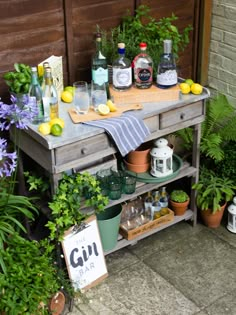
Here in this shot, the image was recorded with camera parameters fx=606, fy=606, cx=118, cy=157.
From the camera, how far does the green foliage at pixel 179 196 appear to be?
3933mm

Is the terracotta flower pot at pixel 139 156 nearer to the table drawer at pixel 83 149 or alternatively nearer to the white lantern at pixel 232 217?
the table drawer at pixel 83 149

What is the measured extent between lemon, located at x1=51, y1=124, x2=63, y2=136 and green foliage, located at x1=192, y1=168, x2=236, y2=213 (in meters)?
1.16

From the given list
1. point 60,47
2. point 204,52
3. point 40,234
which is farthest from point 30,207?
point 204,52

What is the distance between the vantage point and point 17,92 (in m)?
3.22

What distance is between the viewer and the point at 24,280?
9.59ft

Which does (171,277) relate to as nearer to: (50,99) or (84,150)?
(84,150)

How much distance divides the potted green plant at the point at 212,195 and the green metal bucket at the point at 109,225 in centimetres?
57

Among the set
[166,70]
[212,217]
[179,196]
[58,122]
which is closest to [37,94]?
[58,122]

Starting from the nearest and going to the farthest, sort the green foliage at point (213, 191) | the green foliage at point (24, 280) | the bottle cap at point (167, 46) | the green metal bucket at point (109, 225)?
the green foliage at point (24, 280) → the bottle cap at point (167, 46) → the green metal bucket at point (109, 225) → the green foliage at point (213, 191)

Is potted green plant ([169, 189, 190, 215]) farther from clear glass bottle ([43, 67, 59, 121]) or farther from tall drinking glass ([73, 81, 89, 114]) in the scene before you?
clear glass bottle ([43, 67, 59, 121])

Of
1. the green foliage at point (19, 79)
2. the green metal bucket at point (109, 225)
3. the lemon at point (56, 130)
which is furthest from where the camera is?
the green metal bucket at point (109, 225)

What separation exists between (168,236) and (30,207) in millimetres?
1062

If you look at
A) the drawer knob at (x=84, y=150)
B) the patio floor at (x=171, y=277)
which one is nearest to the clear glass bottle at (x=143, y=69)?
the drawer knob at (x=84, y=150)

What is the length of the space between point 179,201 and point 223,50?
1105 millimetres
